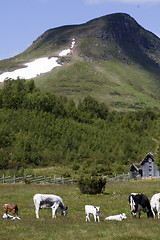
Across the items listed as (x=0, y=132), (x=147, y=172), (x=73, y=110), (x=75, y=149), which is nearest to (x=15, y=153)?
(x=0, y=132)

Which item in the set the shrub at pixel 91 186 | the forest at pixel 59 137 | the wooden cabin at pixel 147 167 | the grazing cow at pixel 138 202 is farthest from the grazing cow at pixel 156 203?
the wooden cabin at pixel 147 167

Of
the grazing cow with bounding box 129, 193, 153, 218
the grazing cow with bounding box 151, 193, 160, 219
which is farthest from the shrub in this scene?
the grazing cow with bounding box 151, 193, 160, 219

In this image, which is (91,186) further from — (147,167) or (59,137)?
(59,137)

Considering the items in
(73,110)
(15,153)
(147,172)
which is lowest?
(147,172)

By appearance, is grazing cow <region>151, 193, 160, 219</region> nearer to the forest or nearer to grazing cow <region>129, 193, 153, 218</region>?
grazing cow <region>129, 193, 153, 218</region>

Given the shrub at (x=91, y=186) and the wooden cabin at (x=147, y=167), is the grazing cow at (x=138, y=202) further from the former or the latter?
the wooden cabin at (x=147, y=167)

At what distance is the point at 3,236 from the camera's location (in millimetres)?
14602

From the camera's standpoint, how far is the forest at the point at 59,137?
88938mm

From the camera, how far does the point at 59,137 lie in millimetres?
112875

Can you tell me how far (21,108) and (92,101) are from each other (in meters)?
50.3

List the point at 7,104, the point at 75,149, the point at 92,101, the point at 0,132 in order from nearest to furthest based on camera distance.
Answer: the point at 0,132 → the point at 75,149 → the point at 7,104 → the point at 92,101

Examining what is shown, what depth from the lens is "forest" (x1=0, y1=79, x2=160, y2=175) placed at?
88.9 m

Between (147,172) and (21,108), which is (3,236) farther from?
(21,108)

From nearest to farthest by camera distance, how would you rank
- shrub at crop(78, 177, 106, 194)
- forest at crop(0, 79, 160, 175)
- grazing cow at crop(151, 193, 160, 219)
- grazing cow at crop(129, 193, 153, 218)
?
grazing cow at crop(151, 193, 160, 219) < grazing cow at crop(129, 193, 153, 218) < shrub at crop(78, 177, 106, 194) < forest at crop(0, 79, 160, 175)
